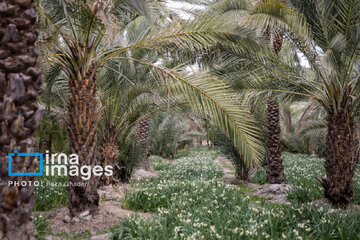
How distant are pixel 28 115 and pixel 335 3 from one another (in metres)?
6.09

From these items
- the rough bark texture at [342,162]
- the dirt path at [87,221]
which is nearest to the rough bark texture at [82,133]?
the dirt path at [87,221]

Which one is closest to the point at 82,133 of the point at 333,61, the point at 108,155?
the point at 108,155

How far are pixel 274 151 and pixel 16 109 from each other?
7.71 meters

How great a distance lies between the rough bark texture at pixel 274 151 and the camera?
29.0 ft

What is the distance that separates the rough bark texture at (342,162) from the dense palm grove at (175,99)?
22 mm

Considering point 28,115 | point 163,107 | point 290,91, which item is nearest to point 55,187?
point 163,107

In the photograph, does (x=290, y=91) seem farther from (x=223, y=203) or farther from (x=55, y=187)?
(x=55, y=187)

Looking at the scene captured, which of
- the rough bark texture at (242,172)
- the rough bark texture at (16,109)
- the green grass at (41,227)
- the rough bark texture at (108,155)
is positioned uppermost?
the rough bark texture at (16,109)

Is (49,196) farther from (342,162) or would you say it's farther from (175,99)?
(342,162)

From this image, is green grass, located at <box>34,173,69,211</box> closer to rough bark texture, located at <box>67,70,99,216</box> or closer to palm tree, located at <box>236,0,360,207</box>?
rough bark texture, located at <box>67,70,99,216</box>

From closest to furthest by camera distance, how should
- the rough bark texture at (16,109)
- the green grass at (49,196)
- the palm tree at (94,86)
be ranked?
1. the rough bark texture at (16,109)
2. the palm tree at (94,86)
3. the green grass at (49,196)

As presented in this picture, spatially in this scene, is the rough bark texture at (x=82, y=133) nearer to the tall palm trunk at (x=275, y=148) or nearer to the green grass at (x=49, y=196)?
the green grass at (x=49, y=196)

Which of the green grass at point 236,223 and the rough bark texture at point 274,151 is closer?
the green grass at point 236,223

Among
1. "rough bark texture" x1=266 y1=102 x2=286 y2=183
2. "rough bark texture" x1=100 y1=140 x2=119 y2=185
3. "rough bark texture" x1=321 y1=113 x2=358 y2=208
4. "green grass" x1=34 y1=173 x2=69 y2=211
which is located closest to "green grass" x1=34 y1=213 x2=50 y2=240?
"green grass" x1=34 y1=173 x2=69 y2=211
